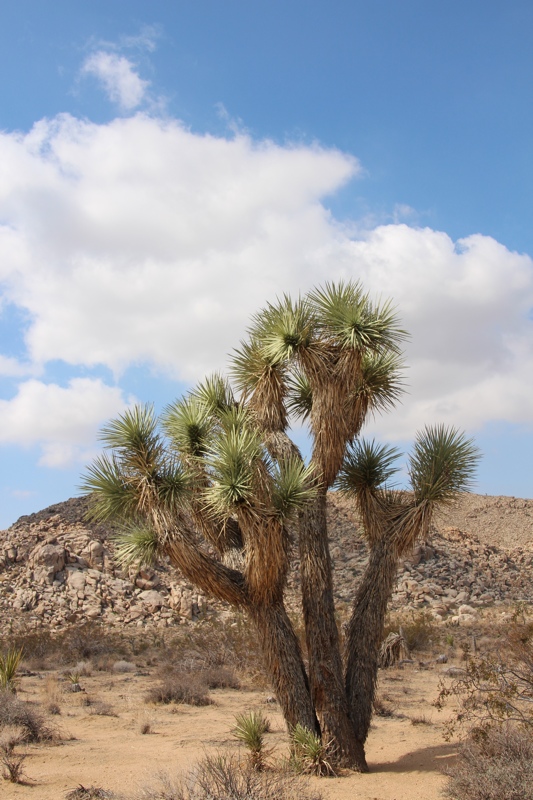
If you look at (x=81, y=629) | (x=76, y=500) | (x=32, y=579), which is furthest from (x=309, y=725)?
(x=76, y=500)

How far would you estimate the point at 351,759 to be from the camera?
825cm

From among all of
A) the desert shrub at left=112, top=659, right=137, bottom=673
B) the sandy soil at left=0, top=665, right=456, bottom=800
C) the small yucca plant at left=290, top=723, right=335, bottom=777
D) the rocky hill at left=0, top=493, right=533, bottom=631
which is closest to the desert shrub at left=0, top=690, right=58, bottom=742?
the sandy soil at left=0, top=665, right=456, bottom=800

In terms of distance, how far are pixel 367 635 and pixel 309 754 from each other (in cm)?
153

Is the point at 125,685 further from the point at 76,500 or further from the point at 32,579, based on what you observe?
the point at 76,500

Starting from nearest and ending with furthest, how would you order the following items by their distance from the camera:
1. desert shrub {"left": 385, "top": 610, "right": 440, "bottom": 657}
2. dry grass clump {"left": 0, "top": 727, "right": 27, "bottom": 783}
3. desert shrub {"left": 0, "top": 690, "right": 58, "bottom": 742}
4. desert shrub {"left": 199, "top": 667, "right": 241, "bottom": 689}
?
dry grass clump {"left": 0, "top": 727, "right": 27, "bottom": 783} < desert shrub {"left": 0, "top": 690, "right": 58, "bottom": 742} < desert shrub {"left": 199, "top": 667, "right": 241, "bottom": 689} < desert shrub {"left": 385, "top": 610, "right": 440, "bottom": 657}

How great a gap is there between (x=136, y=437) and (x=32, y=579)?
18.5 m

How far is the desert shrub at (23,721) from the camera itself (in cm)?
995

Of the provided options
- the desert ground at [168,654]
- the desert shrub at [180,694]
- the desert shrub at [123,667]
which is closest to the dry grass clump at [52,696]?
the desert ground at [168,654]

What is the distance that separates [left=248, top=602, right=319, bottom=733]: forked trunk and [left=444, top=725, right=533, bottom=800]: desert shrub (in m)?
1.76

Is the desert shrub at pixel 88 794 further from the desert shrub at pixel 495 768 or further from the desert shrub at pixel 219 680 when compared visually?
the desert shrub at pixel 219 680

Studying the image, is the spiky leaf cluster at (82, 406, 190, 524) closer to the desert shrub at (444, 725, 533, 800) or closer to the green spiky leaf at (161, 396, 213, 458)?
the green spiky leaf at (161, 396, 213, 458)

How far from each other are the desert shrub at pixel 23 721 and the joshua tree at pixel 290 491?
350cm

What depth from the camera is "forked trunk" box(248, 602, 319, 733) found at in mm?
8211

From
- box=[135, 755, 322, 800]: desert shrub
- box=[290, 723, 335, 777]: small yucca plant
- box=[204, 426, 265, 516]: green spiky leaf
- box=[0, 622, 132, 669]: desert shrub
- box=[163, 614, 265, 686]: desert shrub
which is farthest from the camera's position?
box=[0, 622, 132, 669]: desert shrub
